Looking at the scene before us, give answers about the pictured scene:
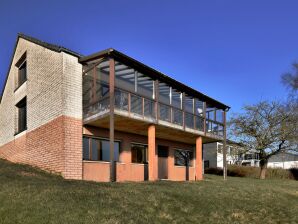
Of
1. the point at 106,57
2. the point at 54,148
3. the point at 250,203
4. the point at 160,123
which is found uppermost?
the point at 106,57

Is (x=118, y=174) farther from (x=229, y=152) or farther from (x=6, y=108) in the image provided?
(x=229, y=152)

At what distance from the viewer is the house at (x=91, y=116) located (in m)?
17.0

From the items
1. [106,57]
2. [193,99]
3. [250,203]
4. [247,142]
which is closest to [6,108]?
[106,57]

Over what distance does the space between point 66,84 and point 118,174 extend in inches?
215

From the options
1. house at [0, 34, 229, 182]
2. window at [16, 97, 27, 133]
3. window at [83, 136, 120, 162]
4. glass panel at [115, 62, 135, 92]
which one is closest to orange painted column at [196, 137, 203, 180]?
house at [0, 34, 229, 182]

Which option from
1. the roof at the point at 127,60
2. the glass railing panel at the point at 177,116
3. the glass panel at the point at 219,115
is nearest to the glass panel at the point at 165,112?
the glass railing panel at the point at 177,116

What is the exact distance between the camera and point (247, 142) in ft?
110

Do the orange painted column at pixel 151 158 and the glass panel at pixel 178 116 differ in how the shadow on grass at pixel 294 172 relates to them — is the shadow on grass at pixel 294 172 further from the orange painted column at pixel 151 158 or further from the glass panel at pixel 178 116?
the orange painted column at pixel 151 158

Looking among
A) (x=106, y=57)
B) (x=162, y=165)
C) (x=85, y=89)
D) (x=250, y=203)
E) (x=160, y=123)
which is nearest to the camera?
(x=250, y=203)

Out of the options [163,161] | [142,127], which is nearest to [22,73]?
[142,127]

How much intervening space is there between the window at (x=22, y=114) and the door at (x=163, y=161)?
331 inches

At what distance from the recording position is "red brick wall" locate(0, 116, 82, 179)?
16.6 metres

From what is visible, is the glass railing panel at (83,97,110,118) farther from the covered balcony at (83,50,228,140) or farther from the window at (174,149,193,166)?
the window at (174,149,193,166)

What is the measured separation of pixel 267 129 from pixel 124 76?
1697 cm
